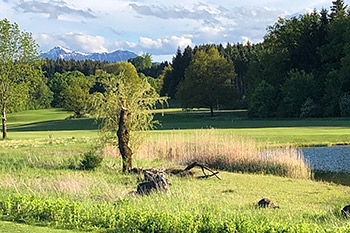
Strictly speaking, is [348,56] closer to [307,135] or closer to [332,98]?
[332,98]

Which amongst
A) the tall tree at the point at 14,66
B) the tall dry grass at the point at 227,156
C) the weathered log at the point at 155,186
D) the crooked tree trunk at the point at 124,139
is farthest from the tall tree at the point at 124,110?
the tall tree at the point at 14,66

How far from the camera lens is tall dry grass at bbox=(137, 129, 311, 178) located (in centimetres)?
2133

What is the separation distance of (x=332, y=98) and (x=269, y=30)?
69.7ft

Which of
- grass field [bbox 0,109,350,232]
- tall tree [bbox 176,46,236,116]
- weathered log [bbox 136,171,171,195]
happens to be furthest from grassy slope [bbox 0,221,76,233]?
tall tree [bbox 176,46,236,116]

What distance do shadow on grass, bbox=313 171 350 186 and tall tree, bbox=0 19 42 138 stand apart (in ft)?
86.3

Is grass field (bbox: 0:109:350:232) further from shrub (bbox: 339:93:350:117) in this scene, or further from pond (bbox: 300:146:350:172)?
shrub (bbox: 339:93:350:117)

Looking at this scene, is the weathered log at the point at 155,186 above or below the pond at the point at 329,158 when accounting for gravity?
above

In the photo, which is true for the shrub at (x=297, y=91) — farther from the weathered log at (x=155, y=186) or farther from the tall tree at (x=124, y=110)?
the weathered log at (x=155, y=186)

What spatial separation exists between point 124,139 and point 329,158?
12.4 meters

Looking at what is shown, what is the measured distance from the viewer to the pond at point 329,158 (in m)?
22.9

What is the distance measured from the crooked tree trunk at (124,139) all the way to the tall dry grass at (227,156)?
5.02 m

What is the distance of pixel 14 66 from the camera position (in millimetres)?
38281

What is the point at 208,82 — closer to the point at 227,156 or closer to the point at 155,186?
the point at 227,156

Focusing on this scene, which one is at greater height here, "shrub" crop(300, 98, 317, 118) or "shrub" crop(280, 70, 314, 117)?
"shrub" crop(280, 70, 314, 117)
